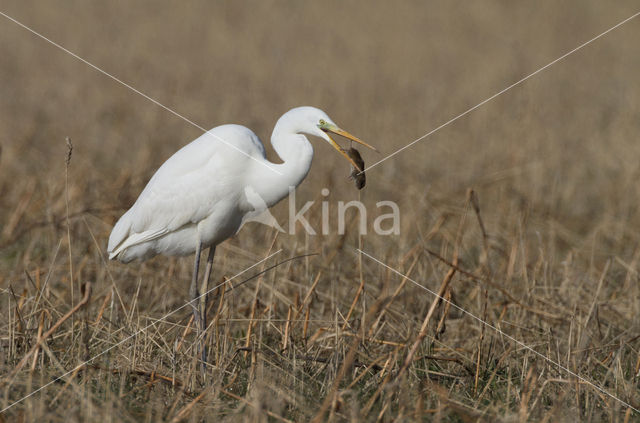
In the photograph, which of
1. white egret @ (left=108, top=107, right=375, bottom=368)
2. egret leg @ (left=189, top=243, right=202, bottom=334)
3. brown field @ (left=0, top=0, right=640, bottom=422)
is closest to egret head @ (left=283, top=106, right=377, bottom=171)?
white egret @ (left=108, top=107, right=375, bottom=368)

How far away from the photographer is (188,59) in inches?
445

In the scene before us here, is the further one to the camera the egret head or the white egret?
the white egret

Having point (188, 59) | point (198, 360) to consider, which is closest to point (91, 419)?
point (198, 360)

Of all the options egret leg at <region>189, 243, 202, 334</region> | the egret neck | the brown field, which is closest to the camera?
the brown field

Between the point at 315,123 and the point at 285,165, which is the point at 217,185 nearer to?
the point at 285,165

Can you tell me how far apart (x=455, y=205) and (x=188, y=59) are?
6072 millimetres

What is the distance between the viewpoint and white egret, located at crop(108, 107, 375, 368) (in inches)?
140

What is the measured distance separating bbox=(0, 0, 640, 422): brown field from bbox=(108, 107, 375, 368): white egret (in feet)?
1.09

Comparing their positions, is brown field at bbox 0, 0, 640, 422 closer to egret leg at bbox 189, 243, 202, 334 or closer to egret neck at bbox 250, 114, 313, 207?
egret leg at bbox 189, 243, 202, 334

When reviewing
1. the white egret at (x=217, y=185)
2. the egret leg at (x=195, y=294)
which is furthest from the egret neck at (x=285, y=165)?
the egret leg at (x=195, y=294)

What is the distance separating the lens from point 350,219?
554 centimetres

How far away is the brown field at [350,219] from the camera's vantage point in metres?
3.39

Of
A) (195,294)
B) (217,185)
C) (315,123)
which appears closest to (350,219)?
(195,294)

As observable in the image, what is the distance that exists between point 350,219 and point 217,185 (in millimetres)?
1930
